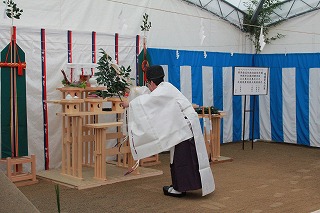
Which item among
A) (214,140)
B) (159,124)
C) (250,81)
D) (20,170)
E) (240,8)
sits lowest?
(20,170)

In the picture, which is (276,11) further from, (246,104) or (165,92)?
(165,92)

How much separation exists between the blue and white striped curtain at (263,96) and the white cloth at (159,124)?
8.70ft

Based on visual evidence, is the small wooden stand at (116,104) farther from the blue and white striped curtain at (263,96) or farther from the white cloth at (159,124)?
the blue and white striped curtain at (263,96)

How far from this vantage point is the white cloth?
474cm

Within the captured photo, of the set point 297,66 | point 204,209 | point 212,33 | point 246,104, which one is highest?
point 212,33

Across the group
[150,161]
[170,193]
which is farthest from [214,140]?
[170,193]

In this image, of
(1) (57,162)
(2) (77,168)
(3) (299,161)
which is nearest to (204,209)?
(2) (77,168)

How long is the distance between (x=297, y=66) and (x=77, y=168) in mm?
4432

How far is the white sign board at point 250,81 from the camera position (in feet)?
25.7

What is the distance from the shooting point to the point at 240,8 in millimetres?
8742

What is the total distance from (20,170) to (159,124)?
6.18 feet

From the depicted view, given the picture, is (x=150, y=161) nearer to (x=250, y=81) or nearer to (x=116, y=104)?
(x=116, y=104)

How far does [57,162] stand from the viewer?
627cm

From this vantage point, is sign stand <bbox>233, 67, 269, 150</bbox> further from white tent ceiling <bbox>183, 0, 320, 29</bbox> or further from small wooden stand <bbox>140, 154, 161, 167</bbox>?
small wooden stand <bbox>140, 154, 161, 167</bbox>
